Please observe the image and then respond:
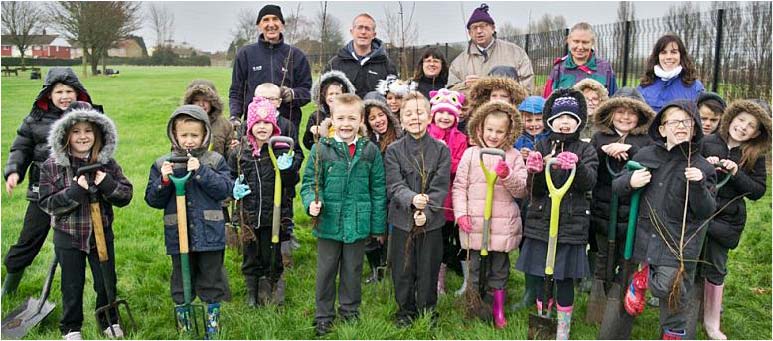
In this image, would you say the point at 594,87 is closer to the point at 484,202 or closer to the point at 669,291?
the point at 484,202

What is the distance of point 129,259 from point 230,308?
188 centimetres

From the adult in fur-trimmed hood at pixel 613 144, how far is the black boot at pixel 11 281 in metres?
4.93

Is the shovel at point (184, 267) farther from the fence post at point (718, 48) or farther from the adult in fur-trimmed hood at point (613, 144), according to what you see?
the fence post at point (718, 48)

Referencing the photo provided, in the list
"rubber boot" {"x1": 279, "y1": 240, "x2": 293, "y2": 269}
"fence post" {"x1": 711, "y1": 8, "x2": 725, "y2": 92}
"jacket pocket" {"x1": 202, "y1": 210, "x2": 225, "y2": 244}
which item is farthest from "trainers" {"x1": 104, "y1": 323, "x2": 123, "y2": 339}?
"fence post" {"x1": 711, "y1": 8, "x2": 725, "y2": 92}

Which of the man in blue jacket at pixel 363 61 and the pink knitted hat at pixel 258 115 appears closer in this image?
the pink knitted hat at pixel 258 115

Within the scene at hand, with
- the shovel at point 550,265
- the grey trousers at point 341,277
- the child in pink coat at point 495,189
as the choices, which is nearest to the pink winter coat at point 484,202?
the child in pink coat at point 495,189

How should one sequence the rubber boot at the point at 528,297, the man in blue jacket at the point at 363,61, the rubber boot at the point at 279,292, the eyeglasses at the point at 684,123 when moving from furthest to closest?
the man in blue jacket at the point at 363,61 < the rubber boot at the point at 279,292 < the rubber boot at the point at 528,297 < the eyeglasses at the point at 684,123

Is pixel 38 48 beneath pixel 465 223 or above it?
above

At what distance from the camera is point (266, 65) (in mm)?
6469

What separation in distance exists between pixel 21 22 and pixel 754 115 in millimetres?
44100

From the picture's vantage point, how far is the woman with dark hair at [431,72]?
626cm

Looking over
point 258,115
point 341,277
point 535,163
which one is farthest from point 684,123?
point 258,115

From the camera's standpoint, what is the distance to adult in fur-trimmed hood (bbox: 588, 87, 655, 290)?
4.59 metres

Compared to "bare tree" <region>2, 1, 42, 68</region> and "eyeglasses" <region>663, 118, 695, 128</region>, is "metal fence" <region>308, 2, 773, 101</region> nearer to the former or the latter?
"eyeglasses" <region>663, 118, 695, 128</region>
